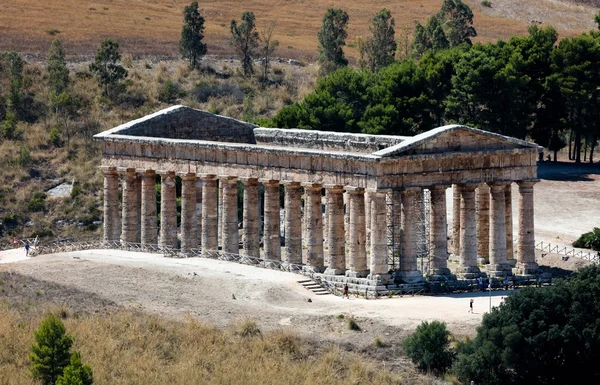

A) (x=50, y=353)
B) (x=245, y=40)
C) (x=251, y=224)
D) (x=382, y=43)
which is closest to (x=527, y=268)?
(x=251, y=224)

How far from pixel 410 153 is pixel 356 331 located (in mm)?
11686

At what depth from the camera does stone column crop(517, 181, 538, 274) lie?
96.3 meters

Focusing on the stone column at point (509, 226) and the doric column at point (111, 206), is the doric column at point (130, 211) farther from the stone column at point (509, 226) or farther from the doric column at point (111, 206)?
the stone column at point (509, 226)

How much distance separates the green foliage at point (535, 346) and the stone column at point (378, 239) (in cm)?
1126

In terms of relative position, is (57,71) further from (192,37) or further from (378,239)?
(378,239)

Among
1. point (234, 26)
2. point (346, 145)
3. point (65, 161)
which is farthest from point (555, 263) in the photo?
point (234, 26)

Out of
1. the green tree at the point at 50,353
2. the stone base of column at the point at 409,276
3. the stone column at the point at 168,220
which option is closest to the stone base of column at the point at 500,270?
the stone base of column at the point at 409,276

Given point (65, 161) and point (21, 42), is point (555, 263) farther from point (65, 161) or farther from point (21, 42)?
point (21, 42)

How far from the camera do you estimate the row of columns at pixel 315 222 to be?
305ft

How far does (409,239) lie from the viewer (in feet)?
305

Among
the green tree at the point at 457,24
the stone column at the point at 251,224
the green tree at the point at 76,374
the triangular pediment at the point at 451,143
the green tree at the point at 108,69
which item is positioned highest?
the green tree at the point at 457,24

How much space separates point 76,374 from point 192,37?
3459 inches

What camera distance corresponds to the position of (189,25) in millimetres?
160750

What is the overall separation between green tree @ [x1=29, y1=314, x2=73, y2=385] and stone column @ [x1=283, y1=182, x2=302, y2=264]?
73.0ft
